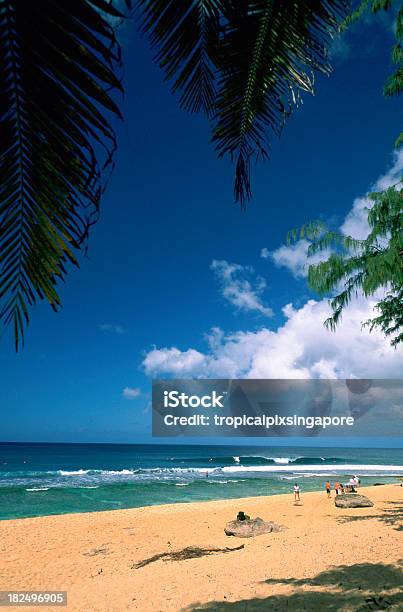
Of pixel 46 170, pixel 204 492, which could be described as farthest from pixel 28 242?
pixel 204 492

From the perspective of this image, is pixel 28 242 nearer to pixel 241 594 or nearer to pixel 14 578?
pixel 241 594

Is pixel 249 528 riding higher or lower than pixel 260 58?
lower

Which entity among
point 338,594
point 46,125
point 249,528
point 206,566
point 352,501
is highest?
point 46,125

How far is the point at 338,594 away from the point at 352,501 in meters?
14.6

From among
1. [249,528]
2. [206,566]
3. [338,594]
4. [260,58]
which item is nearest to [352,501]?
[249,528]

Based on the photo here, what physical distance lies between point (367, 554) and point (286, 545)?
7.67 feet

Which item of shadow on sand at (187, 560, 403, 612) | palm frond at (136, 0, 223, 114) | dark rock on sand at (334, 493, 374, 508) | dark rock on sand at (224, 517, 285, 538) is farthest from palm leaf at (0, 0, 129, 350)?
dark rock on sand at (334, 493, 374, 508)

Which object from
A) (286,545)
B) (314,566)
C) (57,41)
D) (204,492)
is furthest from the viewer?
(204,492)

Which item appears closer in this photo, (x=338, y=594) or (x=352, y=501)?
(x=338, y=594)

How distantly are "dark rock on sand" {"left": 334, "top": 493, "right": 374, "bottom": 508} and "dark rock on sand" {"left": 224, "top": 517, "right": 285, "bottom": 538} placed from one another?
6630mm

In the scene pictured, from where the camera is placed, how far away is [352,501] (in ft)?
59.5

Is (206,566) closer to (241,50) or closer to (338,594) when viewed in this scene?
(338,594)

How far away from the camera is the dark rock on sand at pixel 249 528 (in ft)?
39.5

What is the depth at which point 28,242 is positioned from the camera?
137cm
